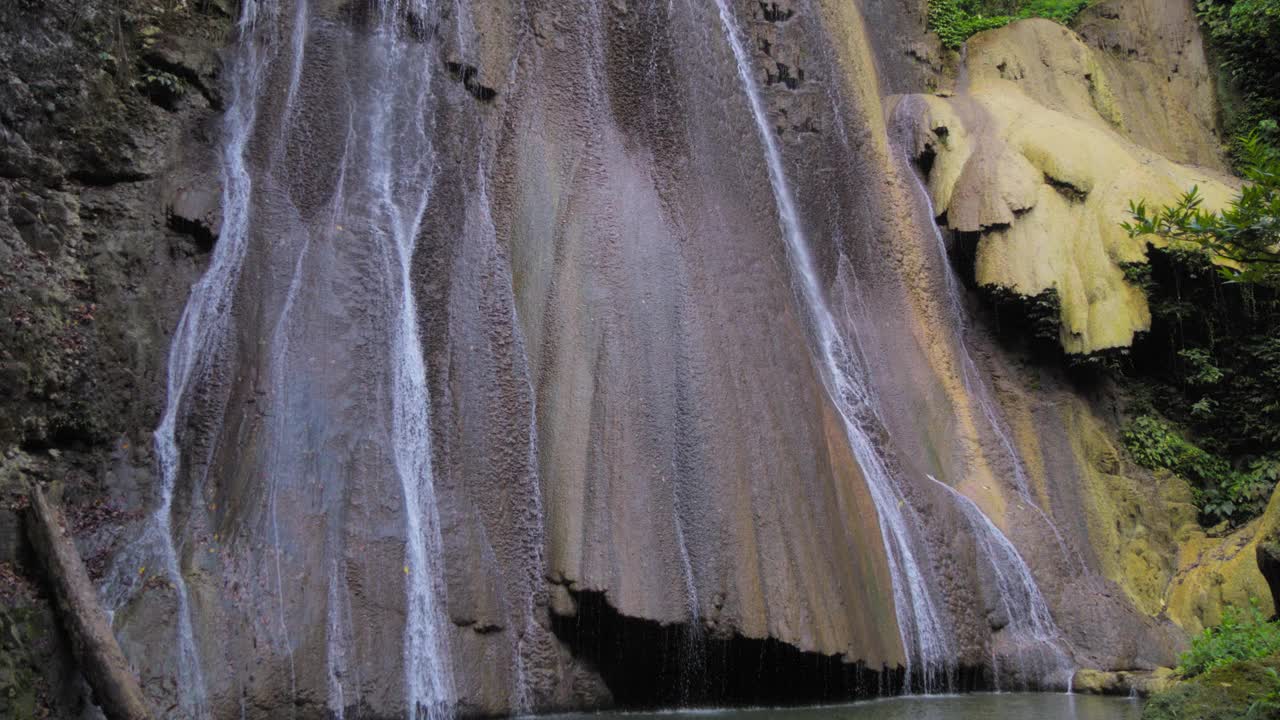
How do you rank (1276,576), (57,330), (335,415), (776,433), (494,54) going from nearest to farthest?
(1276,576) → (57,330) → (335,415) → (776,433) → (494,54)

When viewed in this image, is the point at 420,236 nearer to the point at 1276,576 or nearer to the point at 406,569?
the point at 406,569

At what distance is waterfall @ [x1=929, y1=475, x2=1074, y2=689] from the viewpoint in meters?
10.8

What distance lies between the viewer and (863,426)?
12.1 m

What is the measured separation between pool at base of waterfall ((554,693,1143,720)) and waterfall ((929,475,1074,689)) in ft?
2.02

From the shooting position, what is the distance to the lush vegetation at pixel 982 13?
56.1 ft

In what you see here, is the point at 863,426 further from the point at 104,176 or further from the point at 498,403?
the point at 104,176

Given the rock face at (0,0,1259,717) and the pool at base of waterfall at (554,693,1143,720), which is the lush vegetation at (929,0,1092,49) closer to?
the rock face at (0,0,1259,717)

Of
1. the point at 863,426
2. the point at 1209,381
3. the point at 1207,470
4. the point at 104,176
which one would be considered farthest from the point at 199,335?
the point at 1209,381

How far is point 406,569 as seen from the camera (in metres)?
8.70

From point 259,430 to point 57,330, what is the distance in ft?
6.26

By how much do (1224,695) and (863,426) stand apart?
670 cm

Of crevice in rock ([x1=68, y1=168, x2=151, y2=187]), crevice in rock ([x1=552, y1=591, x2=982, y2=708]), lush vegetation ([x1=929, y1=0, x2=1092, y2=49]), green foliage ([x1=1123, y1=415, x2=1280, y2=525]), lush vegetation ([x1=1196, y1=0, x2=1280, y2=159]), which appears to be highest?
lush vegetation ([x1=929, y1=0, x2=1092, y2=49])

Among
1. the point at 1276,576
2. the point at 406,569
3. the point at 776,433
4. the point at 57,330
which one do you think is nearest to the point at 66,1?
the point at 57,330

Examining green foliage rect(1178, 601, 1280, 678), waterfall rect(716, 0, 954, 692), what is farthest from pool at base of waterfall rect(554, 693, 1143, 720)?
green foliage rect(1178, 601, 1280, 678)
